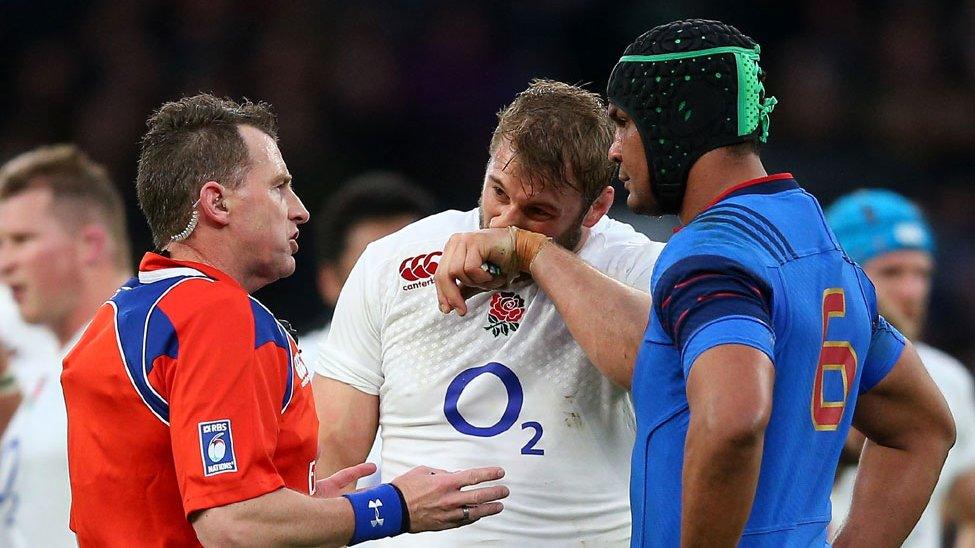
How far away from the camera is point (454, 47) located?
10.4 metres

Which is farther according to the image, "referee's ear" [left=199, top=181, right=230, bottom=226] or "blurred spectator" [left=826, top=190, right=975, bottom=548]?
"blurred spectator" [left=826, top=190, right=975, bottom=548]

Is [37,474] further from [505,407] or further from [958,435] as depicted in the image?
[958,435]

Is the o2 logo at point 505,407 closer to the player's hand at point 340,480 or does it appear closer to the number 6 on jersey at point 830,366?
the player's hand at point 340,480

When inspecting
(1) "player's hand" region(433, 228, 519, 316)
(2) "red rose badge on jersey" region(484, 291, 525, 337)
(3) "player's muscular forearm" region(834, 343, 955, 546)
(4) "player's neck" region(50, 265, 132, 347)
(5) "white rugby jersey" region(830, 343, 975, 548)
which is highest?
(1) "player's hand" region(433, 228, 519, 316)

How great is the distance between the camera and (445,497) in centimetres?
A: 285

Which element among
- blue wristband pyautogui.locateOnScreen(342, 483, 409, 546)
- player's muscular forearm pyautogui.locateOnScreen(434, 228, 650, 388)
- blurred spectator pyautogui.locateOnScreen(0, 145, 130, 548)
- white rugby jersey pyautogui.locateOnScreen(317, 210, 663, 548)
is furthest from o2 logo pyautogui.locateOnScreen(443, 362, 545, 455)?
blurred spectator pyautogui.locateOnScreen(0, 145, 130, 548)

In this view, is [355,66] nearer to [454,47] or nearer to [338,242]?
[454,47]

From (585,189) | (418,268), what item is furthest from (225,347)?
(585,189)

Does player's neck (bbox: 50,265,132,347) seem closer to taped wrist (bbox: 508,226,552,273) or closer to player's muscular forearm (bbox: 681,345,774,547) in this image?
taped wrist (bbox: 508,226,552,273)

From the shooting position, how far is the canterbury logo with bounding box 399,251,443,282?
354cm

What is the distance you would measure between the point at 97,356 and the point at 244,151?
1.95ft

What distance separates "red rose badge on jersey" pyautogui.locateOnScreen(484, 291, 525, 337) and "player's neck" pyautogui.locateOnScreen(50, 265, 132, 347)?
3.31 meters

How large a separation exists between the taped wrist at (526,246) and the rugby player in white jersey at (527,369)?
0.50ft

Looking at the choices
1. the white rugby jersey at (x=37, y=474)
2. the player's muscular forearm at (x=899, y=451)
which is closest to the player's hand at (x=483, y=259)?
the player's muscular forearm at (x=899, y=451)
